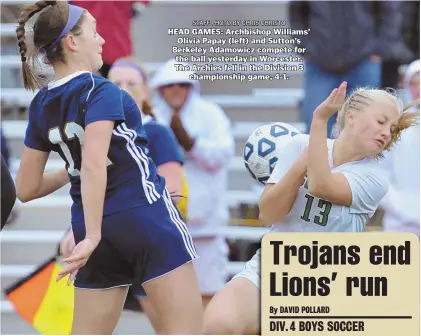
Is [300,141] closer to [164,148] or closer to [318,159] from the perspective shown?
[318,159]

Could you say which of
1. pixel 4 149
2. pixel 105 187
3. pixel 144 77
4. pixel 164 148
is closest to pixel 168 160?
pixel 164 148

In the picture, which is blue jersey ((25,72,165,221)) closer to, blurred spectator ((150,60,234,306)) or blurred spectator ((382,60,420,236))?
blurred spectator ((382,60,420,236))

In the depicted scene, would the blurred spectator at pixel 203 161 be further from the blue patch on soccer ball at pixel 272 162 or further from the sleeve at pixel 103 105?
the sleeve at pixel 103 105

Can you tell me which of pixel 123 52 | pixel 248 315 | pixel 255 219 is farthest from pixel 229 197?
pixel 248 315

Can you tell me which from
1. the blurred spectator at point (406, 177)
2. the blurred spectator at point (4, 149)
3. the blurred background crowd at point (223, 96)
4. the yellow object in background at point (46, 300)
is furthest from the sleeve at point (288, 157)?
the blurred spectator at point (4, 149)

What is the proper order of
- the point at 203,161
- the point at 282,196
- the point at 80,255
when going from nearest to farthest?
the point at 80,255 < the point at 282,196 < the point at 203,161

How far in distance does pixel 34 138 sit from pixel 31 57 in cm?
21

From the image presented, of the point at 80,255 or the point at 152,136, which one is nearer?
the point at 80,255

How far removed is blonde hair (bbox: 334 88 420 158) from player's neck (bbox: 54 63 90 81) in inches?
27.6

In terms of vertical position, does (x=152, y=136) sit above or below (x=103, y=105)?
below

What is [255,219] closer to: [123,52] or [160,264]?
[123,52]

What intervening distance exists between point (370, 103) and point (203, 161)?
3.54ft

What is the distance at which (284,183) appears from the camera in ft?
9.37

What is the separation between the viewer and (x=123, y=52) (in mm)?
3600
